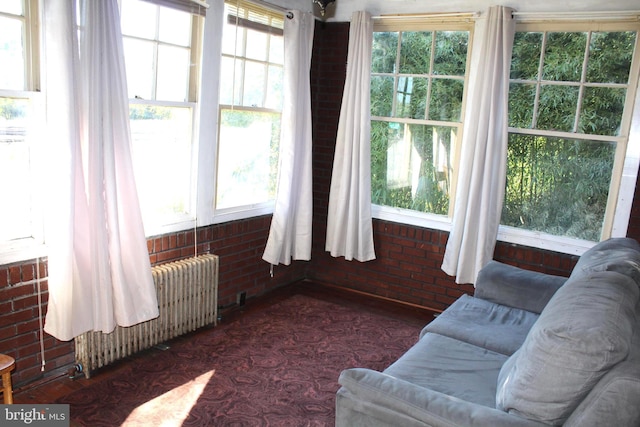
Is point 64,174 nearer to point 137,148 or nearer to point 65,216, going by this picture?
point 65,216

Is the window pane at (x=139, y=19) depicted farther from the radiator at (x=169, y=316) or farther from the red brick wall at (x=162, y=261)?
the radiator at (x=169, y=316)

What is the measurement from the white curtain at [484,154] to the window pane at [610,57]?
556 mm

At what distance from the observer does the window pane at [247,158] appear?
3.91 metres

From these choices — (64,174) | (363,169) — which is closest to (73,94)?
→ (64,174)

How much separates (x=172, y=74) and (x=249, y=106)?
0.77m

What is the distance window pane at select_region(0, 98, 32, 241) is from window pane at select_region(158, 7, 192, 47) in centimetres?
97

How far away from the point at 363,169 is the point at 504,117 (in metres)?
1.18

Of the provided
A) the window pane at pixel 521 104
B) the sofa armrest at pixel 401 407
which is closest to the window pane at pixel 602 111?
the window pane at pixel 521 104

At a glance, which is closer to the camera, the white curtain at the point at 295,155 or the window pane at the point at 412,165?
the white curtain at the point at 295,155

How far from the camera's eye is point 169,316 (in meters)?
3.44

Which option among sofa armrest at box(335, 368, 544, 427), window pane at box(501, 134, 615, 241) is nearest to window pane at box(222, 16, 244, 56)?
window pane at box(501, 134, 615, 241)

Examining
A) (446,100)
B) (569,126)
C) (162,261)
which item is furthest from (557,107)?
Result: (162,261)

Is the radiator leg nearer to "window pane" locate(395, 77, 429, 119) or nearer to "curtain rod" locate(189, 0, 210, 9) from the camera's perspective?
"curtain rod" locate(189, 0, 210, 9)

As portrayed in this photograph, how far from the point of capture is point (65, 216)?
8.50 feet
